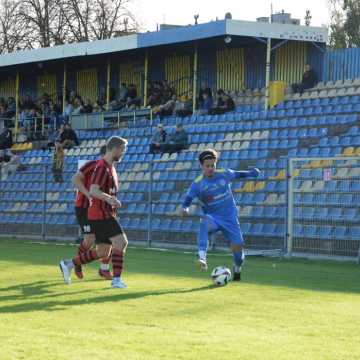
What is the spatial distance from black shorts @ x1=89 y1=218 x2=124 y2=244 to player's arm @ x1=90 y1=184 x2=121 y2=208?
0.41 m

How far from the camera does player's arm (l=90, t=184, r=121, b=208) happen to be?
11398 mm

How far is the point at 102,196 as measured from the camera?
11.4 metres

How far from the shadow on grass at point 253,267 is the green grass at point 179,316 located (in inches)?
1.6

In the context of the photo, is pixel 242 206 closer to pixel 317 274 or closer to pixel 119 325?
pixel 317 274

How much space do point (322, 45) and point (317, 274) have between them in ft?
57.0

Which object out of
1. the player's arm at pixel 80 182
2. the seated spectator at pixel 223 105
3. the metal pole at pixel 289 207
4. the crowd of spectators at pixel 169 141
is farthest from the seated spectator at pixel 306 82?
the player's arm at pixel 80 182

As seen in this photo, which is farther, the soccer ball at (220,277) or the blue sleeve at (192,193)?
the blue sleeve at (192,193)

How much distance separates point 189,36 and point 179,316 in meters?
22.6

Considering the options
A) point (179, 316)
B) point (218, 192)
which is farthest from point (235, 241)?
point (179, 316)

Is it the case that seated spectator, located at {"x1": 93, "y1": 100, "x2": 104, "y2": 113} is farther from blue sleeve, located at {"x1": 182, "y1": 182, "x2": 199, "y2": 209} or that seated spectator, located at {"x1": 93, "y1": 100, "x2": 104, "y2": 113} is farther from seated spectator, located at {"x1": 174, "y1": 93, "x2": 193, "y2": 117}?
blue sleeve, located at {"x1": 182, "y1": 182, "x2": 199, "y2": 209}

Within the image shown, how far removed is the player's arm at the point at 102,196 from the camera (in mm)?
11398

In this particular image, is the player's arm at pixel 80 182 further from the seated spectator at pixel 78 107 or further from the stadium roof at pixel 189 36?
the seated spectator at pixel 78 107

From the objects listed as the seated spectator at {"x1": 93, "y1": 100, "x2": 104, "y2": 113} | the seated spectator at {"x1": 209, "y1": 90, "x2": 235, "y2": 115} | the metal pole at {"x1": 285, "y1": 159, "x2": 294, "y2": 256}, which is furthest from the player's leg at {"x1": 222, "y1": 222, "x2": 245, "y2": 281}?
the seated spectator at {"x1": 93, "y1": 100, "x2": 104, "y2": 113}

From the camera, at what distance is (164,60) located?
3722 centimetres
